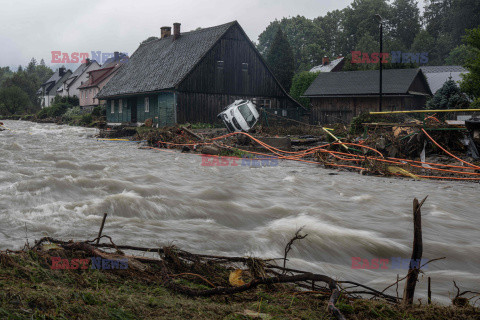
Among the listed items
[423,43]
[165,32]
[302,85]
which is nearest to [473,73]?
[302,85]

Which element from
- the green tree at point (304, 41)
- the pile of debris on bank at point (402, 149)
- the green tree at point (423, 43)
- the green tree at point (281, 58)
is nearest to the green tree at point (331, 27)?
the green tree at point (304, 41)

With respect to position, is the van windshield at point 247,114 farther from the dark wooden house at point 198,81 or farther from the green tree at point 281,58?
the green tree at point 281,58

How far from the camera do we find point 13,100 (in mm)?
65500

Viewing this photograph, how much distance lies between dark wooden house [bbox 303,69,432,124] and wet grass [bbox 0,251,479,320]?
107 feet

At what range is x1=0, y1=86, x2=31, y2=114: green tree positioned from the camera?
64875mm

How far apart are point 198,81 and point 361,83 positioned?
16.2 meters

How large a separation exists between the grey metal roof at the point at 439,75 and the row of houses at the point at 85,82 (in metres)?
38.0

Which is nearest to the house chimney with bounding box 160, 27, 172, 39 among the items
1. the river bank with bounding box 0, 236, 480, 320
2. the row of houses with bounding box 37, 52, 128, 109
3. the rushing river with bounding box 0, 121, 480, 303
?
the row of houses with bounding box 37, 52, 128, 109

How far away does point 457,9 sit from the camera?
74750mm

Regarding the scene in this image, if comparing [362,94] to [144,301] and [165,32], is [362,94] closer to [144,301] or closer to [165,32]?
[165,32]

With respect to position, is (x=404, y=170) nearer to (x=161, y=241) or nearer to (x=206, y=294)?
(x=161, y=241)

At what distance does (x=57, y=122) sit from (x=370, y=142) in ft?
138

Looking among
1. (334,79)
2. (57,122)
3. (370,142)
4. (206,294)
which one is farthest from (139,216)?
(57,122)

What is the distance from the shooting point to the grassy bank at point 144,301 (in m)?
2.18
